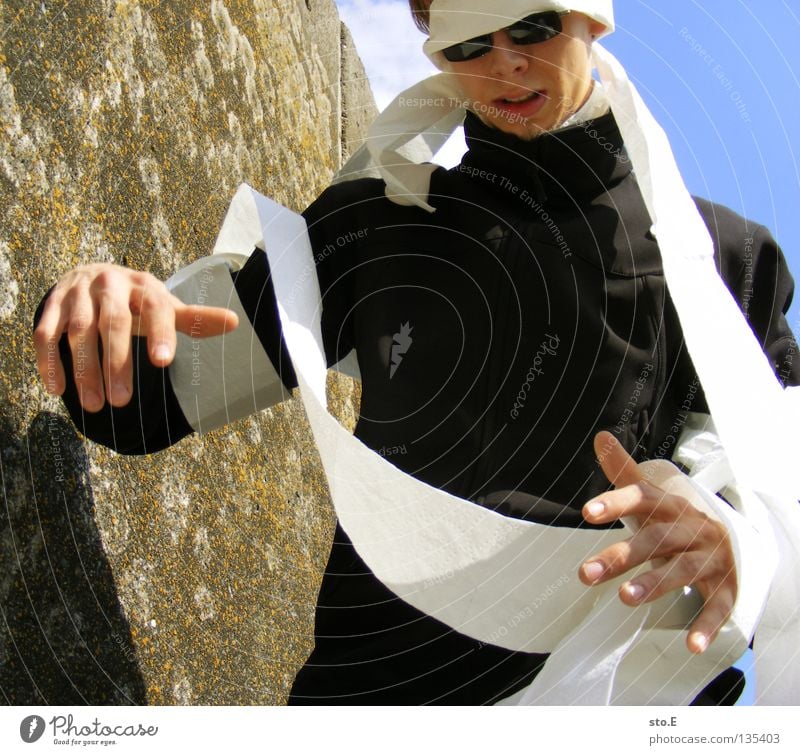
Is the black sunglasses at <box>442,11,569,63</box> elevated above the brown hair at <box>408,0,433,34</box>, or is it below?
below

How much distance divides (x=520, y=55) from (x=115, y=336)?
0.36m

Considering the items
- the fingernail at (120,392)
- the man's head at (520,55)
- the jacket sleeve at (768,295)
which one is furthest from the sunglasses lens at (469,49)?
the fingernail at (120,392)

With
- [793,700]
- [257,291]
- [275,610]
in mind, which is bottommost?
[275,610]

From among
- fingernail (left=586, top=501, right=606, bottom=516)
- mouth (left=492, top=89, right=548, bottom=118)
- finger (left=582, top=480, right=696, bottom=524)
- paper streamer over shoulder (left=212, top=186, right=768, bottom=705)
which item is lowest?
paper streamer over shoulder (left=212, top=186, right=768, bottom=705)

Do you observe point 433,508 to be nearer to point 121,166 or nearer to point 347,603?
point 347,603

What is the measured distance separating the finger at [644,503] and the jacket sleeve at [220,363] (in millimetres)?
299

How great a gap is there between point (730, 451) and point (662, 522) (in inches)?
A: 3.2

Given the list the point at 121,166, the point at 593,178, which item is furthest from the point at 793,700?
the point at 121,166

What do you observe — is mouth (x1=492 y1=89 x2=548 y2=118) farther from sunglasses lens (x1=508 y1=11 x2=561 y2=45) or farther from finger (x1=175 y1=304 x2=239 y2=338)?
finger (x1=175 y1=304 x2=239 y2=338)

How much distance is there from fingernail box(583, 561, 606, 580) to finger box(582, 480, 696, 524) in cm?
3

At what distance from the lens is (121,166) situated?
2.69ft

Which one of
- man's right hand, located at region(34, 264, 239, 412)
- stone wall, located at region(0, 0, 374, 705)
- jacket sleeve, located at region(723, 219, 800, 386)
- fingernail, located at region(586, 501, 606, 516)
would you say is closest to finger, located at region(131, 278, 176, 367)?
man's right hand, located at region(34, 264, 239, 412)

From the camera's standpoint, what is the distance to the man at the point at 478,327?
62 cm

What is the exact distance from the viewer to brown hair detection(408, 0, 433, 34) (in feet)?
2.44
